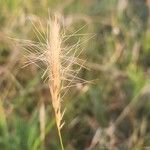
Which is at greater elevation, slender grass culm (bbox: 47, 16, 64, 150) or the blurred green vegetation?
slender grass culm (bbox: 47, 16, 64, 150)

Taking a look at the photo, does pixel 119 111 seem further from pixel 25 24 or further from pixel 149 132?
pixel 25 24

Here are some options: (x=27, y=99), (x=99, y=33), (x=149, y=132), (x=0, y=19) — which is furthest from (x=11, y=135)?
(x=99, y=33)

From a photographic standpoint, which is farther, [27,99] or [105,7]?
[105,7]

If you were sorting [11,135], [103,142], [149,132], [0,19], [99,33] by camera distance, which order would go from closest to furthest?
[11,135]
[103,142]
[149,132]
[0,19]
[99,33]

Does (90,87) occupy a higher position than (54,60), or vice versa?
(54,60)

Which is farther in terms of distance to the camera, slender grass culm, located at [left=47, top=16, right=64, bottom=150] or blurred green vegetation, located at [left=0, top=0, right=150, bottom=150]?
blurred green vegetation, located at [left=0, top=0, right=150, bottom=150]

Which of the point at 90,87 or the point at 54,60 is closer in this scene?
the point at 54,60

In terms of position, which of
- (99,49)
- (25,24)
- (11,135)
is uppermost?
(25,24)

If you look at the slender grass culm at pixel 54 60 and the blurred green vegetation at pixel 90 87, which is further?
the blurred green vegetation at pixel 90 87
